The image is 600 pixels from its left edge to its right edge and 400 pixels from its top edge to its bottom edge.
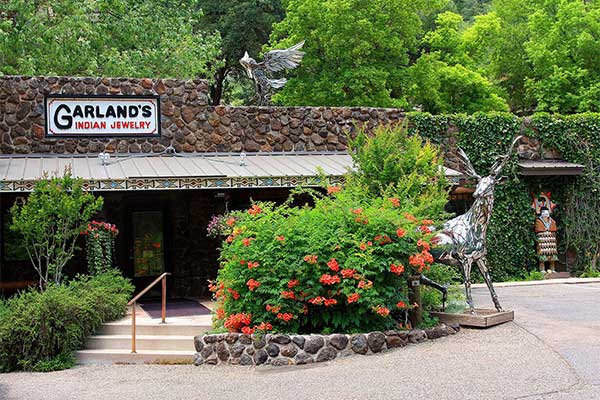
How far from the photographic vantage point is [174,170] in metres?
13.8

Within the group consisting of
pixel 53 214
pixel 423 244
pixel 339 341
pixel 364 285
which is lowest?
pixel 339 341

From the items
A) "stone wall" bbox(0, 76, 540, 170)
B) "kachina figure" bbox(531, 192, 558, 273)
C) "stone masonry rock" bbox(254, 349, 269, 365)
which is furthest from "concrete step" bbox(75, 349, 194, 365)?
"kachina figure" bbox(531, 192, 558, 273)

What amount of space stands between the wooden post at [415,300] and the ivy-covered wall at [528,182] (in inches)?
286

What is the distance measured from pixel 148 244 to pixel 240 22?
17.0 metres

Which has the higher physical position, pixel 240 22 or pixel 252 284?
pixel 240 22

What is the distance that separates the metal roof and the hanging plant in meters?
0.72

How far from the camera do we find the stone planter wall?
9.94 metres

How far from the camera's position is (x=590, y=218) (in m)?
18.4

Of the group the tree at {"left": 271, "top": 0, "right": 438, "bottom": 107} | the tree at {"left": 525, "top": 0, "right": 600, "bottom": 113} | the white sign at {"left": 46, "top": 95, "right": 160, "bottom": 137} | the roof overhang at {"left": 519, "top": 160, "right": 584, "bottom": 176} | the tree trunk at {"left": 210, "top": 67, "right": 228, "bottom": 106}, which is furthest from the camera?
the tree trunk at {"left": 210, "top": 67, "right": 228, "bottom": 106}

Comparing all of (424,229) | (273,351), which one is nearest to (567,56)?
(424,229)

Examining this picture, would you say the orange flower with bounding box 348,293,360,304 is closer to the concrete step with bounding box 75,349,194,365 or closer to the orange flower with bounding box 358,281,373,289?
the orange flower with bounding box 358,281,373,289

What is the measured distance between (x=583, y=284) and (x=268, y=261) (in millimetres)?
9490

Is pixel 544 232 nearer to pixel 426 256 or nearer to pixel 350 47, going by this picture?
pixel 426 256

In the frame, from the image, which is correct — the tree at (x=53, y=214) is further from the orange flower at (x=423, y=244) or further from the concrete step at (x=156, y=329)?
the orange flower at (x=423, y=244)
